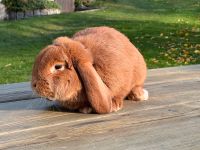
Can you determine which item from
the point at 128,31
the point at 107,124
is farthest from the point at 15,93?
the point at 128,31

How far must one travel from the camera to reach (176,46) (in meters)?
9.34

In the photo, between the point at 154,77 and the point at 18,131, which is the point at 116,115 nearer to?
the point at 18,131

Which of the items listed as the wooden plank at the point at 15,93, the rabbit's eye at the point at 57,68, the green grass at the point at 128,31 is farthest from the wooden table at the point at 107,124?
the green grass at the point at 128,31

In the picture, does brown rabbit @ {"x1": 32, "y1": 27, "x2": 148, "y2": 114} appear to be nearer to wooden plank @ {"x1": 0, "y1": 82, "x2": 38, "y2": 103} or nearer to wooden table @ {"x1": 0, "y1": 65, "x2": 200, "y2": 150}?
wooden table @ {"x1": 0, "y1": 65, "x2": 200, "y2": 150}

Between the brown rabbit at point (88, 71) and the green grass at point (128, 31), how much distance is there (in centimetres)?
463

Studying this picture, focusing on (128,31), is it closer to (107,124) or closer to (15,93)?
(15,93)

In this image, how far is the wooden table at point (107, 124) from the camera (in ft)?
4.96

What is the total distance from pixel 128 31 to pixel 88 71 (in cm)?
1029

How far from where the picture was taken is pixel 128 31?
12.0 metres

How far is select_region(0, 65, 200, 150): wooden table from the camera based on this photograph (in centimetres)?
151

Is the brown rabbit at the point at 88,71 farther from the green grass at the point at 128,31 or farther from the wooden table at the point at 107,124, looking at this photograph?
the green grass at the point at 128,31

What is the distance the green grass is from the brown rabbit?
15.2 feet

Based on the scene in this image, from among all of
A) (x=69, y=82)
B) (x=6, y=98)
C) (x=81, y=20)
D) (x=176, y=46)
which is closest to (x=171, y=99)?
(x=69, y=82)

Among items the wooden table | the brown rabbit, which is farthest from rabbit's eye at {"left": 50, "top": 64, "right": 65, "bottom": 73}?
the wooden table
